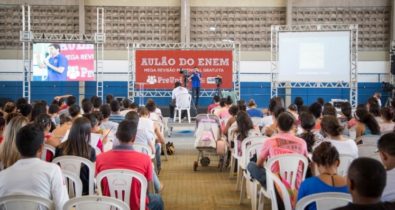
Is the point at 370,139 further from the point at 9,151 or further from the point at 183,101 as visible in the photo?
the point at 183,101

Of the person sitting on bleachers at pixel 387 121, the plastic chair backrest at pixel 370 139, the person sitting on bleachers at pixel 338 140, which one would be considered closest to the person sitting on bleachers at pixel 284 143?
the person sitting on bleachers at pixel 338 140

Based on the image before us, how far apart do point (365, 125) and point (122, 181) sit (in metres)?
3.48

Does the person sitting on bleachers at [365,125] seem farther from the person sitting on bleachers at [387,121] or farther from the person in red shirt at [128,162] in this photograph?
the person in red shirt at [128,162]

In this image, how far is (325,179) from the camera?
338 cm

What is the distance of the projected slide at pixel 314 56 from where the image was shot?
52.1ft

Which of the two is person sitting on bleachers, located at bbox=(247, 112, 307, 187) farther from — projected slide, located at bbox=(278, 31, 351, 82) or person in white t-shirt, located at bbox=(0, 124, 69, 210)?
projected slide, located at bbox=(278, 31, 351, 82)

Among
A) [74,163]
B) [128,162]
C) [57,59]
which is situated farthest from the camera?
[57,59]

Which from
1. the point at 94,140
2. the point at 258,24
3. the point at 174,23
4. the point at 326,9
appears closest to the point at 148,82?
the point at 174,23

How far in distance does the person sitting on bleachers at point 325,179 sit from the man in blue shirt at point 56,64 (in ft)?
44.6

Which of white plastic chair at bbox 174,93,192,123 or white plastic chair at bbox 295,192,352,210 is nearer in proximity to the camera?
white plastic chair at bbox 295,192,352,210

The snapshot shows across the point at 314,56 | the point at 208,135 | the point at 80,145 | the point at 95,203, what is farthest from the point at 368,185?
the point at 314,56

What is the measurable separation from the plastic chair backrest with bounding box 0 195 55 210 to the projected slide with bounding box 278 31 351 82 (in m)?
13.7

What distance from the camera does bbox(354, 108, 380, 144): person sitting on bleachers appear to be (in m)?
6.16

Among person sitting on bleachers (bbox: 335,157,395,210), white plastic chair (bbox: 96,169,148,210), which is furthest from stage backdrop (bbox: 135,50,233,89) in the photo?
person sitting on bleachers (bbox: 335,157,395,210)
